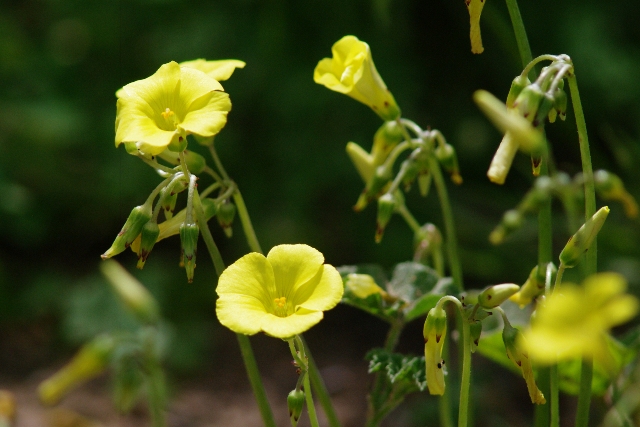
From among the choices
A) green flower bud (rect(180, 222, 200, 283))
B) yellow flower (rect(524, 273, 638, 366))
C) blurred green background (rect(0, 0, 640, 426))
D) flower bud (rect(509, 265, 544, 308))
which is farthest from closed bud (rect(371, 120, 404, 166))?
blurred green background (rect(0, 0, 640, 426))

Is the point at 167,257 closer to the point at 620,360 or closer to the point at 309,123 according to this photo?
the point at 309,123

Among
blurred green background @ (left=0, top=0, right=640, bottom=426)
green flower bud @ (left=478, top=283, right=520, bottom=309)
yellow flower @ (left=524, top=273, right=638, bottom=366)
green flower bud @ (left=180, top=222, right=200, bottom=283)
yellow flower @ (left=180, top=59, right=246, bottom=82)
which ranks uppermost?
yellow flower @ (left=180, top=59, right=246, bottom=82)

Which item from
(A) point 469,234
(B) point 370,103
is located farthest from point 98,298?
(B) point 370,103

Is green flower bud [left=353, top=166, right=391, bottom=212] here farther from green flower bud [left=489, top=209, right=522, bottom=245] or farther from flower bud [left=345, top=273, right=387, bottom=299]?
green flower bud [left=489, top=209, right=522, bottom=245]

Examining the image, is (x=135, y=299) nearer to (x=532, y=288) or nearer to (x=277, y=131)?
(x=532, y=288)

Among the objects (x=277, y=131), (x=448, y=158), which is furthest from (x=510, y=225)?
(x=277, y=131)

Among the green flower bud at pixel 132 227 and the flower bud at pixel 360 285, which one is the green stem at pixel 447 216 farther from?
the green flower bud at pixel 132 227
